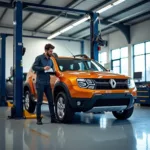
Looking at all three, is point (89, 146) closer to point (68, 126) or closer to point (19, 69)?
point (68, 126)

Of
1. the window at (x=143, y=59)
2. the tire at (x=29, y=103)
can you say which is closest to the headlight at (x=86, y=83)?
the tire at (x=29, y=103)

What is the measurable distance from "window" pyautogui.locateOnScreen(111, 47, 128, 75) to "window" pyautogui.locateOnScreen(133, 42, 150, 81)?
3.24 feet

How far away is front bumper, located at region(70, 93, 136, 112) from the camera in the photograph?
5.29m

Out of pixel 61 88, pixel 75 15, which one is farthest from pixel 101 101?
pixel 75 15

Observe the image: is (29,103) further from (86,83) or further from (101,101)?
(101,101)

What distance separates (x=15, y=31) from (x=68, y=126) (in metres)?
→ 2.96

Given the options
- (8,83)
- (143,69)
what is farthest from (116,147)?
(143,69)

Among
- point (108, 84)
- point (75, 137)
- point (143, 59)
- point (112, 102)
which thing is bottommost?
point (75, 137)

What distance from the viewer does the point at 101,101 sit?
5.38 m

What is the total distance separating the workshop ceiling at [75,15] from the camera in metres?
13.0

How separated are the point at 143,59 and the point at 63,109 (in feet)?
38.4

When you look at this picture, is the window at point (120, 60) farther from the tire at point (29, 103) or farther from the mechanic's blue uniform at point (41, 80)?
the mechanic's blue uniform at point (41, 80)

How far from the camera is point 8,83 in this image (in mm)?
14289

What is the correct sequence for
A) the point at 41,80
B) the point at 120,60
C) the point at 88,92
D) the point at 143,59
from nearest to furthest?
the point at 88,92, the point at 41,80, the point at 143,59, the point at 120,60
